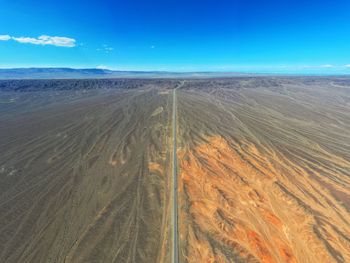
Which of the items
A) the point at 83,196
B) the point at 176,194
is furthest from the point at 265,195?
the point at 83,196

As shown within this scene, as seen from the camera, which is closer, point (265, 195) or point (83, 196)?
point (265, 195)

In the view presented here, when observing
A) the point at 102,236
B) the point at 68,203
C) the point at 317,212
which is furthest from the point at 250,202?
the point at 68,203

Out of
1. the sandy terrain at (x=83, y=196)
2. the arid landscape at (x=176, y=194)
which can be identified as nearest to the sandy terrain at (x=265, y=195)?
the arid landscape at (x=176, y=194)

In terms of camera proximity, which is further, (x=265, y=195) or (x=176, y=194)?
(x=176, y=194)

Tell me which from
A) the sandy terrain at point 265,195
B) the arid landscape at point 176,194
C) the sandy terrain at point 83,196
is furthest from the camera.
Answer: the sandy terrain at point 83,196

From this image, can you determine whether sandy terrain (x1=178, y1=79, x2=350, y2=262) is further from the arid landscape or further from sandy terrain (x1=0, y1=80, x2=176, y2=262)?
sandy terrain (x1=0, y1=80, x2=176, y2=262)

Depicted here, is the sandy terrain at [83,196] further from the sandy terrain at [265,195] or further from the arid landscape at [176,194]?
the sandy terrain at [265,195]

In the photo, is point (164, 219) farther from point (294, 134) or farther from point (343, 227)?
point (294, 134)

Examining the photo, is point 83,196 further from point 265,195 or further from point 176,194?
point 265,195
